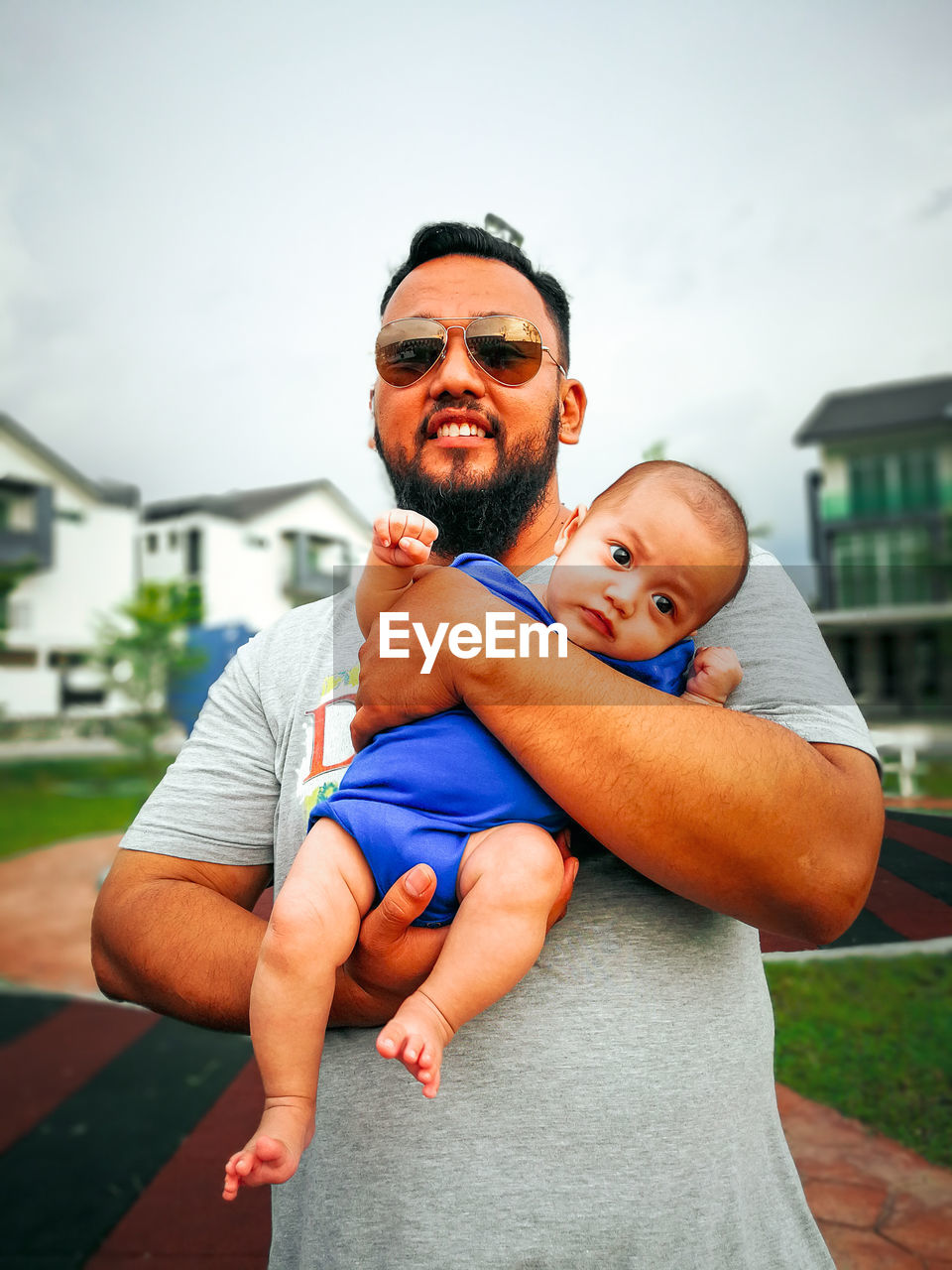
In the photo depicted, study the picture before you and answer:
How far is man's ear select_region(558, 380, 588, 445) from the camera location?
164 cm

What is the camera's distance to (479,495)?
140 centimetres

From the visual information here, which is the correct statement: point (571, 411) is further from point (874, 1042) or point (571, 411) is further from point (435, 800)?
point (874, 1042)

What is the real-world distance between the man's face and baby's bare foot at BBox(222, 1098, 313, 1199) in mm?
875

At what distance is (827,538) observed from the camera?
803 inches

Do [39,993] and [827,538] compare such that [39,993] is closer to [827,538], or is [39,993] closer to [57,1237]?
[57,1237]

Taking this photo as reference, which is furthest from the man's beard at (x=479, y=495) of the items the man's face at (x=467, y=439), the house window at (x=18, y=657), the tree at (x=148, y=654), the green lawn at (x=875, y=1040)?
the house window at (x=18, y=657)

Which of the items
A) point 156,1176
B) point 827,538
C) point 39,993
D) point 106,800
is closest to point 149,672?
point 106,800

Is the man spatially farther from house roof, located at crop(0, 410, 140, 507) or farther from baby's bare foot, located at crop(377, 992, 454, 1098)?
house roof, located at crop(0, 410, 140, 507)

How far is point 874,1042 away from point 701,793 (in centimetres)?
228

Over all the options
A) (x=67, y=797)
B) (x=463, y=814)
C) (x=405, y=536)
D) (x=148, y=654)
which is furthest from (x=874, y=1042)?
(x=148, y=654)

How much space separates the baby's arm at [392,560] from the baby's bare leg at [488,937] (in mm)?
354

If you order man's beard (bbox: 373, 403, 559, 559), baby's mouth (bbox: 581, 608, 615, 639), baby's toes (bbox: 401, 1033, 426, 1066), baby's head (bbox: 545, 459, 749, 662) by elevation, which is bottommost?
baby's toes (bbox: 401, 1033, 426, 1066)

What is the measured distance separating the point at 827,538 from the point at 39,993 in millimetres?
19329

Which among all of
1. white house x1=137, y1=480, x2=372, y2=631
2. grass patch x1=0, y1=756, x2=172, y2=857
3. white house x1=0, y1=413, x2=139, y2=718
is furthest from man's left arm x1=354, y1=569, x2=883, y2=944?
white house x1=137, y1=480, x2=372, y2=631
